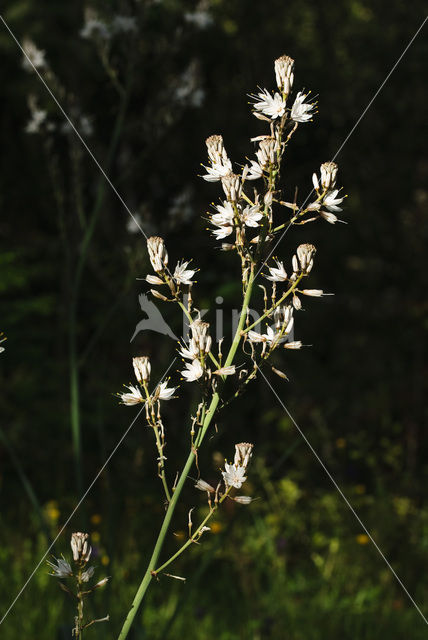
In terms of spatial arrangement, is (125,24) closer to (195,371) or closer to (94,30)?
(94,30)

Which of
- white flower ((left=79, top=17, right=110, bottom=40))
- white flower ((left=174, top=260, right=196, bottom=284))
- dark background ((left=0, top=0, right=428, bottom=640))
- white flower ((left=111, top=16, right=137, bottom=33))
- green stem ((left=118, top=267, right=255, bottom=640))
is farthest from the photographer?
dark background ((left=0, top=0, right=428, bottom=640))

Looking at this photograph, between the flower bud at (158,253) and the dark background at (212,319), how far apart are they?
1.29 m

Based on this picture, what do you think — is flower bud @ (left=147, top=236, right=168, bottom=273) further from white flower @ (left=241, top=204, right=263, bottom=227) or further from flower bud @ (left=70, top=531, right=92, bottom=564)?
flower bud @ (left=70, top=531, right=92, bottom=564)

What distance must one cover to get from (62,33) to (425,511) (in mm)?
5385

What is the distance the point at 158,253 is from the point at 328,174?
0.30 m

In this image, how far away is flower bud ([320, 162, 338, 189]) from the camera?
113cm

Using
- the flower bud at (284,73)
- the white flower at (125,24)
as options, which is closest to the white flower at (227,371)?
the flower bud at (284,73)

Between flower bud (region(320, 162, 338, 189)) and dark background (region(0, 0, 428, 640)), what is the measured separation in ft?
4.66

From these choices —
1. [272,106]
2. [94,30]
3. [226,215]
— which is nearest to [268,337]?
[226,215]

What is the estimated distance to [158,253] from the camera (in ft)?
3.74

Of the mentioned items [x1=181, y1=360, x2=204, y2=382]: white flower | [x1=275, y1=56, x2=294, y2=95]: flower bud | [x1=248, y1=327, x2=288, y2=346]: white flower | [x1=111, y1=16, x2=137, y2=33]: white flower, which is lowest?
[x1=181, y1=360, x2=204, y2=382]: white flower

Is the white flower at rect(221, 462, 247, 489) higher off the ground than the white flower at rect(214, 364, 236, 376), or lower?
lower

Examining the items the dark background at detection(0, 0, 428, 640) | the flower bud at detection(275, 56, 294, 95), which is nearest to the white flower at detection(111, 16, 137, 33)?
the dark background at detection(0, 0, 428, 640)

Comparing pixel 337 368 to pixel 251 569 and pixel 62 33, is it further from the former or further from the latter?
pixel 62 33
